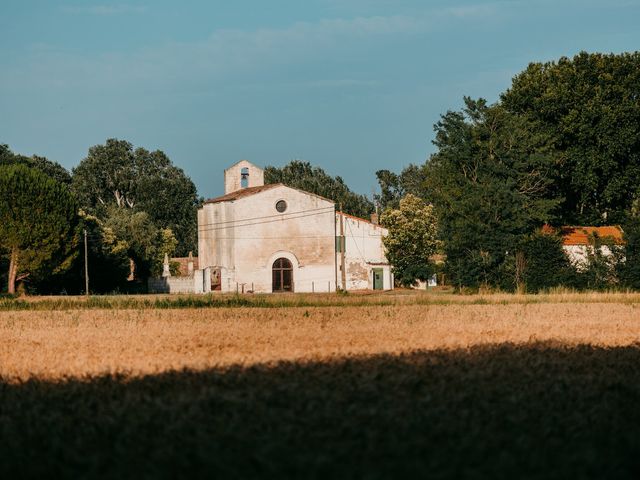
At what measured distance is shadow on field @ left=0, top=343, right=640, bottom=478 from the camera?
787cm

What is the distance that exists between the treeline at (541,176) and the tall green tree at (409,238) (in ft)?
5.64

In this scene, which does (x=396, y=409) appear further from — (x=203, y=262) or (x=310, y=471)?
(x=203, y=262)

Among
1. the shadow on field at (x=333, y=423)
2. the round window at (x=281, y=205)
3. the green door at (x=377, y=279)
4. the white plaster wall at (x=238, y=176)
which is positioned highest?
the white plaster wall at (x=238, y=176)

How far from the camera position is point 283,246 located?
69000 mm

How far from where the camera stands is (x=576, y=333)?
22281mm

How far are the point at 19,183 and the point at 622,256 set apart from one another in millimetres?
36928

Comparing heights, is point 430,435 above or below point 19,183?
below

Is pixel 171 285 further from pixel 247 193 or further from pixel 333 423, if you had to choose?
pixel 333 423

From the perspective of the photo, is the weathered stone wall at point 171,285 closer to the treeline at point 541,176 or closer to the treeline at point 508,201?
the treeline at point 508,201

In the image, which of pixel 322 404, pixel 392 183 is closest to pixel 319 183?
pixel 392 183

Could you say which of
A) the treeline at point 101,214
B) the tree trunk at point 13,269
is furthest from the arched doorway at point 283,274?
the tree trunk at point 13,269

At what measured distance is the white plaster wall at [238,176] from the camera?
249ft

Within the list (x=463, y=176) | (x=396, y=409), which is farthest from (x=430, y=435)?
(x=463, y=176)

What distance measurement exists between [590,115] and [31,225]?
123 ft
